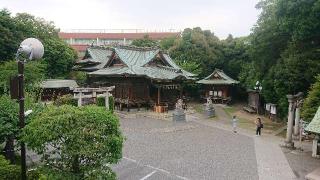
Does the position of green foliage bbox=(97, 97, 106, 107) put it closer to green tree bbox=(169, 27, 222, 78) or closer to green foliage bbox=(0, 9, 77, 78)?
green foliage bbox=(0, 9, 77, 78)

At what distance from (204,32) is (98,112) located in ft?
163

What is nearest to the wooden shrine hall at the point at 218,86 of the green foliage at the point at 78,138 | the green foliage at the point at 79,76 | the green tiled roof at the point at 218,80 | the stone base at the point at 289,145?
the green tiled roof at the point at 218,80

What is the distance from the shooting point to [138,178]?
587 inches

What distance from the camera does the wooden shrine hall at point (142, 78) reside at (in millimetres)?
36594

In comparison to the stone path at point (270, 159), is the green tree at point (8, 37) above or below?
above

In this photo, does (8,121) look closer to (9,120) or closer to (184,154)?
(9,120)

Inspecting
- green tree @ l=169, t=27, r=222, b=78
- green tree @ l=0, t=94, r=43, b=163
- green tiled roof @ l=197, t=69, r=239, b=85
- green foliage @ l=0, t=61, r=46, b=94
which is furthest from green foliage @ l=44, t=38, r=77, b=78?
green tree @ l=0, t=94, r=43, b=163

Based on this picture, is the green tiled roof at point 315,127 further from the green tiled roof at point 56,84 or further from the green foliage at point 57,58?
the green foliage at point 57,58

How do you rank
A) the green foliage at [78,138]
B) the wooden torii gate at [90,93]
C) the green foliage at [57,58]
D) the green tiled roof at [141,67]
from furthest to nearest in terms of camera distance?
1. the green foliage at [57,58]
2. the green tiled roof at [141,67]
3. the wooden torii gate at [90,93]
4. the green foliage at [78,138]

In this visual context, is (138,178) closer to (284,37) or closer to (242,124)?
(242,124)

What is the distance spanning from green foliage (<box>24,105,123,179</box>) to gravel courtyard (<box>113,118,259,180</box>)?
416 cm

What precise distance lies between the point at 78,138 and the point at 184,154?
10.2 metres

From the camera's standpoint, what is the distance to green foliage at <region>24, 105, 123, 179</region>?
1015cm

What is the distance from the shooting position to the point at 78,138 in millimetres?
10172
